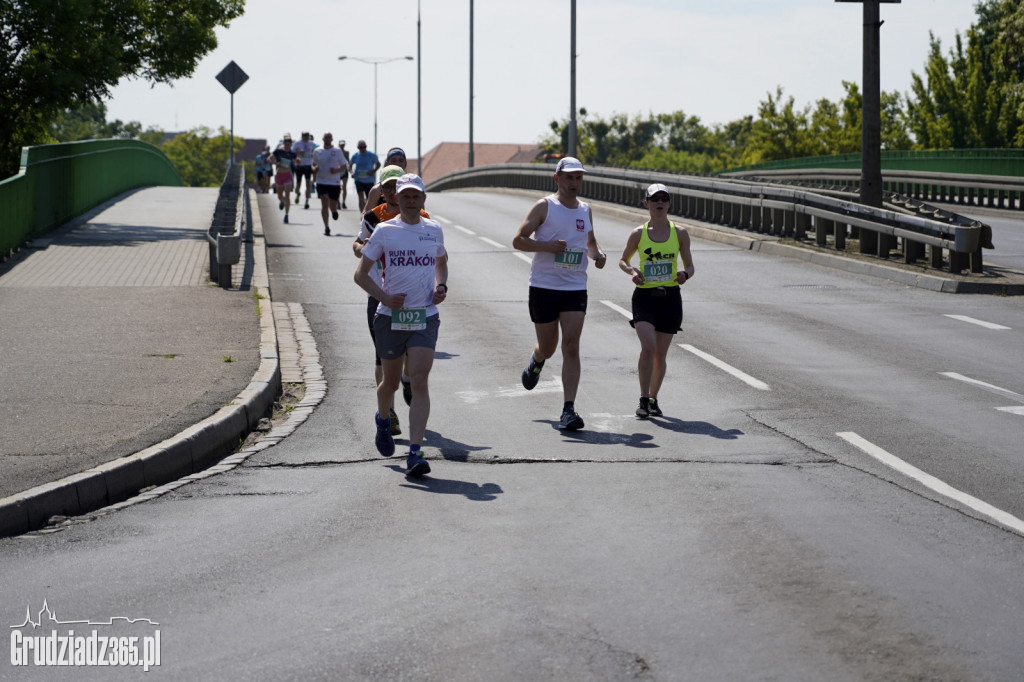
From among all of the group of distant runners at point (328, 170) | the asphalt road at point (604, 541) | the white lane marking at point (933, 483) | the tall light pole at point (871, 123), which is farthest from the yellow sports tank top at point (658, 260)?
the group of distant runners at point (328, 170)

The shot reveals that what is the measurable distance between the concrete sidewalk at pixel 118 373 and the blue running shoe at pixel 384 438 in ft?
3.95

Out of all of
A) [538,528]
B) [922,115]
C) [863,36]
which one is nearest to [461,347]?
[538,528]

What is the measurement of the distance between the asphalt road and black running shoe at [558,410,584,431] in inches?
3.4

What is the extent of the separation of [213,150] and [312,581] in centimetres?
15316

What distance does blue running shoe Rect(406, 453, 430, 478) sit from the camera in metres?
8.20

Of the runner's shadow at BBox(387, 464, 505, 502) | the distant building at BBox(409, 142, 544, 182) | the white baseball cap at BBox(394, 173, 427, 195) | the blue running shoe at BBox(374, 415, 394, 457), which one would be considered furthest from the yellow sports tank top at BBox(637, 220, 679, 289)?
the distant building at BBox(409, 142, 544, 182)

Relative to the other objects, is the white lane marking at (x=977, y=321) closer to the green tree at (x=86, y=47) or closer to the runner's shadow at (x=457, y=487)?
the runner's shadow at (x=457, y=487)

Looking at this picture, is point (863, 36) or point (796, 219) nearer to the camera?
point (863, 36)

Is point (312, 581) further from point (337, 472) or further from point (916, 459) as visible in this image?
point (916, 459)

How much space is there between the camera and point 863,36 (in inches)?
882

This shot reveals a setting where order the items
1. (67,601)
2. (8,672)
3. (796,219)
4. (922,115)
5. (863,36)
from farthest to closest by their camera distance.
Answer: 1. (922,115)
2. (796,219)
3. (863,36)
4. (67,601)
5. (8,672)

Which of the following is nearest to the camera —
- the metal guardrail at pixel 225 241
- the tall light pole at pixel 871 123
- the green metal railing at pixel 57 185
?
the metal guardrail at pixel 225 241

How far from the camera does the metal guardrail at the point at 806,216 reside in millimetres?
19922

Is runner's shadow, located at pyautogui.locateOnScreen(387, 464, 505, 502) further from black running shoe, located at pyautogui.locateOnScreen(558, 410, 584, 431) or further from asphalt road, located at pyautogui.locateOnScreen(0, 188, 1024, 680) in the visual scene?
black running shoe, located at pyautogui.locateOnScreen(558, 410, 584, 431)
